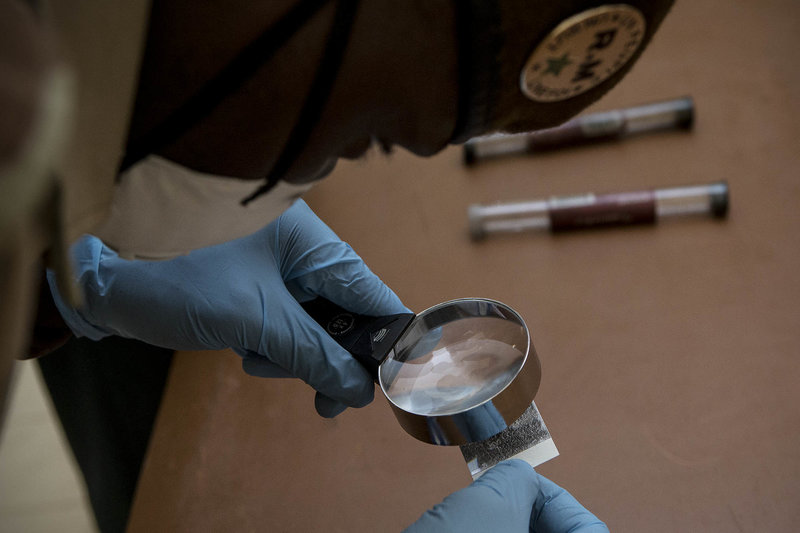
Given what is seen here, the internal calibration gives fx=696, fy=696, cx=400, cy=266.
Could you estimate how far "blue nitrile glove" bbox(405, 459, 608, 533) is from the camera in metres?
0.88

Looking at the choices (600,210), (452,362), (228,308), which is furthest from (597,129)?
(228,308)

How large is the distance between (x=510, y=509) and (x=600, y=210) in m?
0.67

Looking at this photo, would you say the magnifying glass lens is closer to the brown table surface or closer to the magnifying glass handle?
the magnifying glass handle

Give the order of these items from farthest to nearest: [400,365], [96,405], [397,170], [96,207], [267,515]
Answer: [397,170], [96,405], [267,515], [400,365], [96,207]

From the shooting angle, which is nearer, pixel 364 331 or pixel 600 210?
pixel 364 331

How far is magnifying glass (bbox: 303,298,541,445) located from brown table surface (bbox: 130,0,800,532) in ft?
0.81

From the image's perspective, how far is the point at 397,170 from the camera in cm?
156

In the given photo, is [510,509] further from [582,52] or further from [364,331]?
[582,52]

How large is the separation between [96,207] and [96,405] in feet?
2.78

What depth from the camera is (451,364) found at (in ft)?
2.99

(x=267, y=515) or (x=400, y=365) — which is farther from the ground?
(x=400, y=365)

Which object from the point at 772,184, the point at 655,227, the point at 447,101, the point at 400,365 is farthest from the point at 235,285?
the point at 772,184

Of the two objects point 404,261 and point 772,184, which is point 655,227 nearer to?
point 772,184

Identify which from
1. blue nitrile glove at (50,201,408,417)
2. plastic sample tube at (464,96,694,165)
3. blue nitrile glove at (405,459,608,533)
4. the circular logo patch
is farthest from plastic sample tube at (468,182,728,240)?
the circular logo patch
